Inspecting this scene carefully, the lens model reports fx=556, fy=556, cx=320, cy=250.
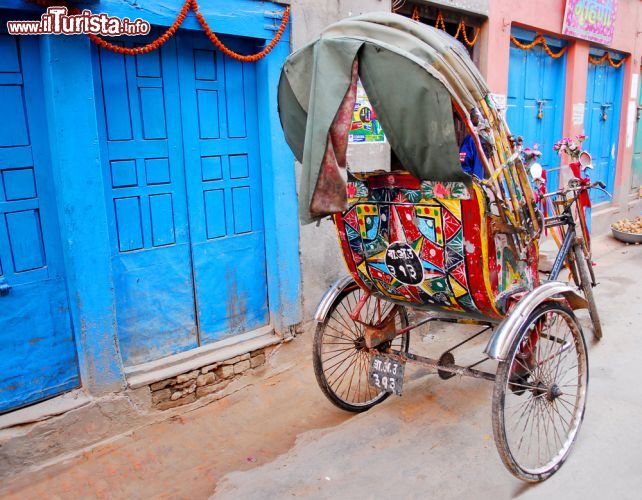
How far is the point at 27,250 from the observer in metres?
3.17

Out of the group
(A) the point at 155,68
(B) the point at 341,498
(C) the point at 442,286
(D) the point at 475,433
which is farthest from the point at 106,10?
(D) the point at 475,433

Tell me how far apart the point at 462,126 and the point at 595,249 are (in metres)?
6.15

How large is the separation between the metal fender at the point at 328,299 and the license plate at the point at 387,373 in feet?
1.26

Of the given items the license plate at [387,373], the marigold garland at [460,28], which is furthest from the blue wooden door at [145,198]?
the marigold garland at [460,28]

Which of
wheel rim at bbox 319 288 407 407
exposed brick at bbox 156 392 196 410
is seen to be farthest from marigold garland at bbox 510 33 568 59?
exposed brick at bbox 156 392 196 410

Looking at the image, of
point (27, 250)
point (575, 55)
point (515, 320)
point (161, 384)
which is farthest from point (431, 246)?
point (575, 55)

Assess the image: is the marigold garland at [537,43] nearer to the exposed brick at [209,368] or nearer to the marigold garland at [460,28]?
the marigold garland at [460,28]

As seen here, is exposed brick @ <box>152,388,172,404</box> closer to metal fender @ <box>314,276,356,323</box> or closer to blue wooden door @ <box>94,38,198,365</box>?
blue wooden door @ <box>94,38,198,365</box>

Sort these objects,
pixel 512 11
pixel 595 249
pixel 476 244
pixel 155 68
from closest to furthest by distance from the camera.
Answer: pixel 476 244
pixel 155 68
pixel 512 11
pixel 595 249

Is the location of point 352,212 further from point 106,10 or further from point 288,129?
point 106,10

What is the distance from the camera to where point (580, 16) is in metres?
7.35

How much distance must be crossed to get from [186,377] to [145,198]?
1.26 metres

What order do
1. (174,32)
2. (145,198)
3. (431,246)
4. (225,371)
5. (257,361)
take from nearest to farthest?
(431,246) < (174,32) < (145,198) < (225,371) < (257,361)

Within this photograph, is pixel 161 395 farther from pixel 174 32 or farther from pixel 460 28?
pixel 460 28
